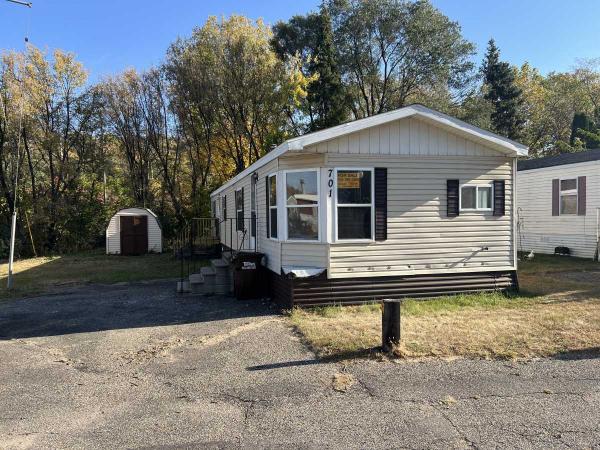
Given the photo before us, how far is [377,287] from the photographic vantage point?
25.9ft

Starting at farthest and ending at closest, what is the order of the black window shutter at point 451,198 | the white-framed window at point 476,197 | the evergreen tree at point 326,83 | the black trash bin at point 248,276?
the evergreen tree at point 326,83 → the black trash bin at point 248,276 → the white-framed window at point 476,197 → the black window shutter at point 451,198

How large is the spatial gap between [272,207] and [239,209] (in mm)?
4267

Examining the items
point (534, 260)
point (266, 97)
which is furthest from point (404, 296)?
point (266, 97)

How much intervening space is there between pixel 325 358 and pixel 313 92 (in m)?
20.8

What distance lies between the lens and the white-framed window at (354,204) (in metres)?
7.70

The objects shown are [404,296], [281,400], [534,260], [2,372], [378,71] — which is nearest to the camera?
[281,400]

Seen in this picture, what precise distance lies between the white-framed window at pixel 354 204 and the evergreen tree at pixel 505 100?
27.0 meters

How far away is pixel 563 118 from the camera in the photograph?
110ft

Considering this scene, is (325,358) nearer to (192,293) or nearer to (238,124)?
(192,293)

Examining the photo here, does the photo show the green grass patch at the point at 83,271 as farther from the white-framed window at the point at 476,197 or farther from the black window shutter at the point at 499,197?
the black window shutter at the point at 499,197

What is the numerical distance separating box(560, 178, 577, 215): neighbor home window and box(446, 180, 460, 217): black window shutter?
8.05 metres

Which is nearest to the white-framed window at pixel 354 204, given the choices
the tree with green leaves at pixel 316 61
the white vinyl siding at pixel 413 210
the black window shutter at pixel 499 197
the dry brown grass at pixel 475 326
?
the white vinyl siding at pixel 413 210

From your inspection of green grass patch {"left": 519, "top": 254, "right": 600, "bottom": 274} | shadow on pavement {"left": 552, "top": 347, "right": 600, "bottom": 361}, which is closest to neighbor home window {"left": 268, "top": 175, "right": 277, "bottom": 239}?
shadow on pavement {"left": 552, "top": 347, "right": 600, "bottom": 361}

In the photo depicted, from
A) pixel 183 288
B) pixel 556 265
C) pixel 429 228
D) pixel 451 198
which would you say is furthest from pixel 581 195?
pixel 183 288
